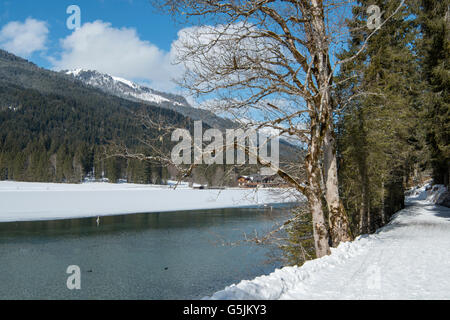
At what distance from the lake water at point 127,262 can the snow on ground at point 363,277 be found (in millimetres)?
2523

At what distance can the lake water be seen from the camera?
11.9 m

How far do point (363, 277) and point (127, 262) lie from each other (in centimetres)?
1270

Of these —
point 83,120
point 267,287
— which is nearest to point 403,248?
point 267,287

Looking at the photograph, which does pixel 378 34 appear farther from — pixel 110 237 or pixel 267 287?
pixel 110 237

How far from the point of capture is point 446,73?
12.6m

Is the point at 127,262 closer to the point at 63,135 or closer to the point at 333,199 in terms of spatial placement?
the point at 333,199

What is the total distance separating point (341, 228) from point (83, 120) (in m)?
145

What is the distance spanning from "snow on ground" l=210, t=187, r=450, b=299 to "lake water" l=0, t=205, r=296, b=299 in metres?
2.52
